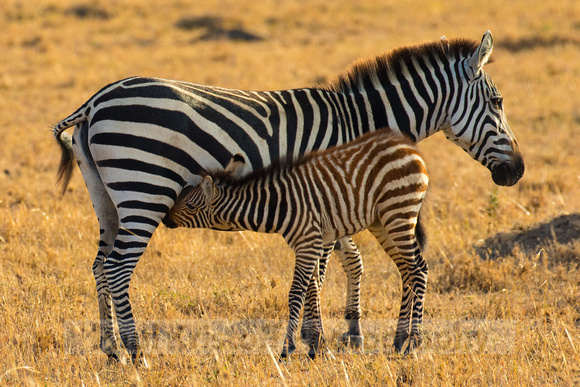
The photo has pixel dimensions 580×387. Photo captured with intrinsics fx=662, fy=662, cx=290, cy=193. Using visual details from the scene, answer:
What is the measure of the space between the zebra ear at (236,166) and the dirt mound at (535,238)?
11.4 feet

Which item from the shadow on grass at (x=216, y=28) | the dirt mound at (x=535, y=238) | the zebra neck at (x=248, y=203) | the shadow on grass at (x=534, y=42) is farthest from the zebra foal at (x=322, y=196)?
the shadow on grass at (x=216, y=28)

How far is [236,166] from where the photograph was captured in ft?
18.9

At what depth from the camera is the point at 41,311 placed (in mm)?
6547

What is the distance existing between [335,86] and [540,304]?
300 centimetres

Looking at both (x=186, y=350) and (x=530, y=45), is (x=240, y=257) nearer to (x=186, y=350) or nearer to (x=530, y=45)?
(x=186, y=350)

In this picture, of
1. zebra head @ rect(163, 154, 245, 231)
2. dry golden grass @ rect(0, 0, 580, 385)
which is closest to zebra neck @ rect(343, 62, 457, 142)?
dry golden grass @ rect(0, 0, 580, 385)

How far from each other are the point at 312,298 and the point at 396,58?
2.56m

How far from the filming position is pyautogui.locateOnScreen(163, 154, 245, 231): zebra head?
5.74 meters

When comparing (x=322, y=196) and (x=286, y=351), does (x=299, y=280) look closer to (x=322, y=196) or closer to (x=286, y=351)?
(x=286, y=351)

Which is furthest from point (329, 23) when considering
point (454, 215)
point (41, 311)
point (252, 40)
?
point (41, 311)

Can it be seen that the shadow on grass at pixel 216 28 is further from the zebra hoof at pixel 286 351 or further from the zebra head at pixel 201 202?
the zebra hoof at pixel 286 351

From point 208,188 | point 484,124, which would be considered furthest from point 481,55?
point 208,188

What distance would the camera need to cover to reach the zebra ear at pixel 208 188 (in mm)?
5602

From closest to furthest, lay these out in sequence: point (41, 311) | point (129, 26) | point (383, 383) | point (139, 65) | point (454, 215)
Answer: point (383, 383)
point (41, 311)
point (454, 215)
point (139, 65)
point (129, 26)
